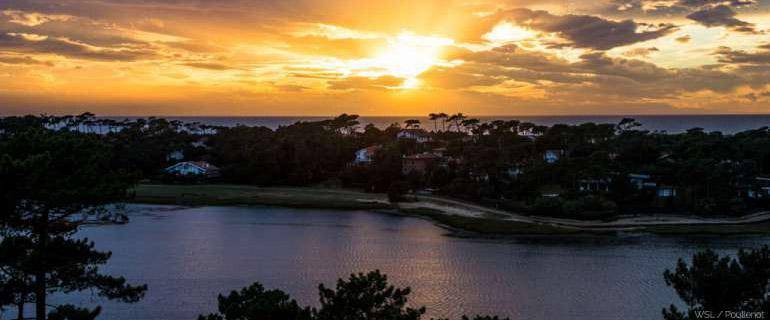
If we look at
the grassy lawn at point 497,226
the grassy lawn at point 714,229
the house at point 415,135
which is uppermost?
the house at point 415,135

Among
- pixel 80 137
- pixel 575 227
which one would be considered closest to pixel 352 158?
pixel 575 227

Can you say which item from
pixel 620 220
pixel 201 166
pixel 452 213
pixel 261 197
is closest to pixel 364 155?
pixel 261 197

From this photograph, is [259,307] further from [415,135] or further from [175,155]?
[415,135]

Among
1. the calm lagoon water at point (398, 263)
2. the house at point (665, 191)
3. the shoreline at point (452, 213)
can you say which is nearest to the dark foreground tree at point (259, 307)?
the calm lagoon water at point (398, 263)

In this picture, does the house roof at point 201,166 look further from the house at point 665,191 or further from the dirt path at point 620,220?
the house at point 665,191

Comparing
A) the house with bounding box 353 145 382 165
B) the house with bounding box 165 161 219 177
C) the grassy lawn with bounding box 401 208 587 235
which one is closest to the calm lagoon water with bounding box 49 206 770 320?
the grassy lawn with bounding box 401 208 587 235

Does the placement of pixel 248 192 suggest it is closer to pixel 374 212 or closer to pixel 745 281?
pixel 374 212

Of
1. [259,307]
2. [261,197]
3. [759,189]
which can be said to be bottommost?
[261,197]
